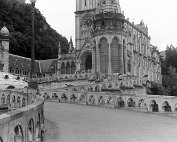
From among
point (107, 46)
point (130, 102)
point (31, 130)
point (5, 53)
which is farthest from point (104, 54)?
point (31, 130)

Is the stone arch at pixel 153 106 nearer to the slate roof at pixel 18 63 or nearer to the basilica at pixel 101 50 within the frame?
the basilica at pixel 101 50

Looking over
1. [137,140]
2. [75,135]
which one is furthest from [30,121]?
[137,140]

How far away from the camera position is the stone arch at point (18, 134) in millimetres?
9893

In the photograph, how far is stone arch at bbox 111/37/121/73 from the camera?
64.9 m

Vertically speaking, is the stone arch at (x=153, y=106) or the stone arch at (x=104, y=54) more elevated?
the stone arch at (x=104, y=54)

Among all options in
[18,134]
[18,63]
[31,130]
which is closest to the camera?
[18,134]

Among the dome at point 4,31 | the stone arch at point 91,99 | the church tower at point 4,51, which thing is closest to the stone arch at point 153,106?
the stone arch at point 91,99

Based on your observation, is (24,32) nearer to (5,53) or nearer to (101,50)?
(5,53)

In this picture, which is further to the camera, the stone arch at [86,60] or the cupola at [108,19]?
the stone arch at [86,60]

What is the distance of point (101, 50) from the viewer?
6606cm

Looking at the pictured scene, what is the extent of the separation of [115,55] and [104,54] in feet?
7.15

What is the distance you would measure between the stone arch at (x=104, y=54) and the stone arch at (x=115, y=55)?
117 cm

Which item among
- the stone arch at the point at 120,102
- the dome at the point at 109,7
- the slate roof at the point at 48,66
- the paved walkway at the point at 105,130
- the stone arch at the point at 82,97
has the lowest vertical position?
the paved walkway at the point at 105,130

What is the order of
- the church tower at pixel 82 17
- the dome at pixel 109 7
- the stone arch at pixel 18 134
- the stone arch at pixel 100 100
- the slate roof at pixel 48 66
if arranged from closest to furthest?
the stone arch at pixel 18 134, the stone arch at pixel 100 100, the dome at pixel 109 7, the slate roof at pixel 48 66, the church tower at pixel 82 17
